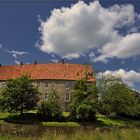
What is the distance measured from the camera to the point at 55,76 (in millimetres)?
78125

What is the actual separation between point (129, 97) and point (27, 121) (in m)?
22.3

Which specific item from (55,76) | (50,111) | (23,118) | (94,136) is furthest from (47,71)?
(94,136)

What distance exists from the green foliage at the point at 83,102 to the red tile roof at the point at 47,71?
15.2 metres

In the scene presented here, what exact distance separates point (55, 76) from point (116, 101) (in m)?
16.8

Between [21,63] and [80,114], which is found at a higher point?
[21,63]

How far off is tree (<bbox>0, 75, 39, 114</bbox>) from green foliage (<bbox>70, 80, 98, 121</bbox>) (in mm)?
6993

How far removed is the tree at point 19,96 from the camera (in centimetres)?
5878

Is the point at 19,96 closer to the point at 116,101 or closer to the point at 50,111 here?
the point at 50,111

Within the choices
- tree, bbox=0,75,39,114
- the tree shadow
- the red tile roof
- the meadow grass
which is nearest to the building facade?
the red tile roof

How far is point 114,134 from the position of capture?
1359 centimetres

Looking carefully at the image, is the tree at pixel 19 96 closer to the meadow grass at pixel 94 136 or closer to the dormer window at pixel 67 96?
the dormer window at pixel 67 96

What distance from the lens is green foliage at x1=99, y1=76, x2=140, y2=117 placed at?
6662 centimetres

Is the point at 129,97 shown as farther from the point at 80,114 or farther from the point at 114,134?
the point at 114,134

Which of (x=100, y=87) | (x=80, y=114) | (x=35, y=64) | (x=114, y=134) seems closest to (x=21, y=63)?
(x=35, y=64)
